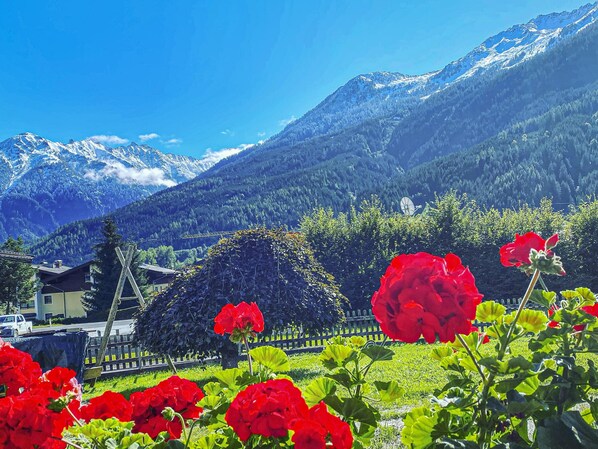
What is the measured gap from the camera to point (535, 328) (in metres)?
1.46

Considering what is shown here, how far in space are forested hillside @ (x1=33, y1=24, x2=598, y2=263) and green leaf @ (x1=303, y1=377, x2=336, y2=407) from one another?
210ft

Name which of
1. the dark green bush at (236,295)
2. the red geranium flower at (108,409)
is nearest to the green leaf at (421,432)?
the red geranium flower at (108,409)

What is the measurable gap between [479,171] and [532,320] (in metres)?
109

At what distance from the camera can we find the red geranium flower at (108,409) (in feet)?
5.53

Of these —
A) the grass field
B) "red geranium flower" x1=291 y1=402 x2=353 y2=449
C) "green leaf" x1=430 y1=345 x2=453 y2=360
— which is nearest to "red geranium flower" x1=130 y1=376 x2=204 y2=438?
"red geranium flower" x1=291 y1=402 x2=353 y2=449

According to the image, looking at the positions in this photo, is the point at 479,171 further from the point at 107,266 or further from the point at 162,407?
the point at 162,407

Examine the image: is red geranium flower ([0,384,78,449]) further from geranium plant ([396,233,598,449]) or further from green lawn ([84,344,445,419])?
green lawn ([84,344,445,419])

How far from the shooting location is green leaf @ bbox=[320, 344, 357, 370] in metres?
1.58

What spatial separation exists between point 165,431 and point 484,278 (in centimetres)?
1633

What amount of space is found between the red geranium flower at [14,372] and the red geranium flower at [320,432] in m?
1.30

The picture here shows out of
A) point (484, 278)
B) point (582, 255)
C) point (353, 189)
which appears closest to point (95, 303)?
point (484, 278)

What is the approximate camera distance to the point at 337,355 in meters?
1.60

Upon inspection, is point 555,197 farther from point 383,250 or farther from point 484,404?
point 484,404

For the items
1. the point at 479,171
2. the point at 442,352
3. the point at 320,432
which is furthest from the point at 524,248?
the point at 479,171
